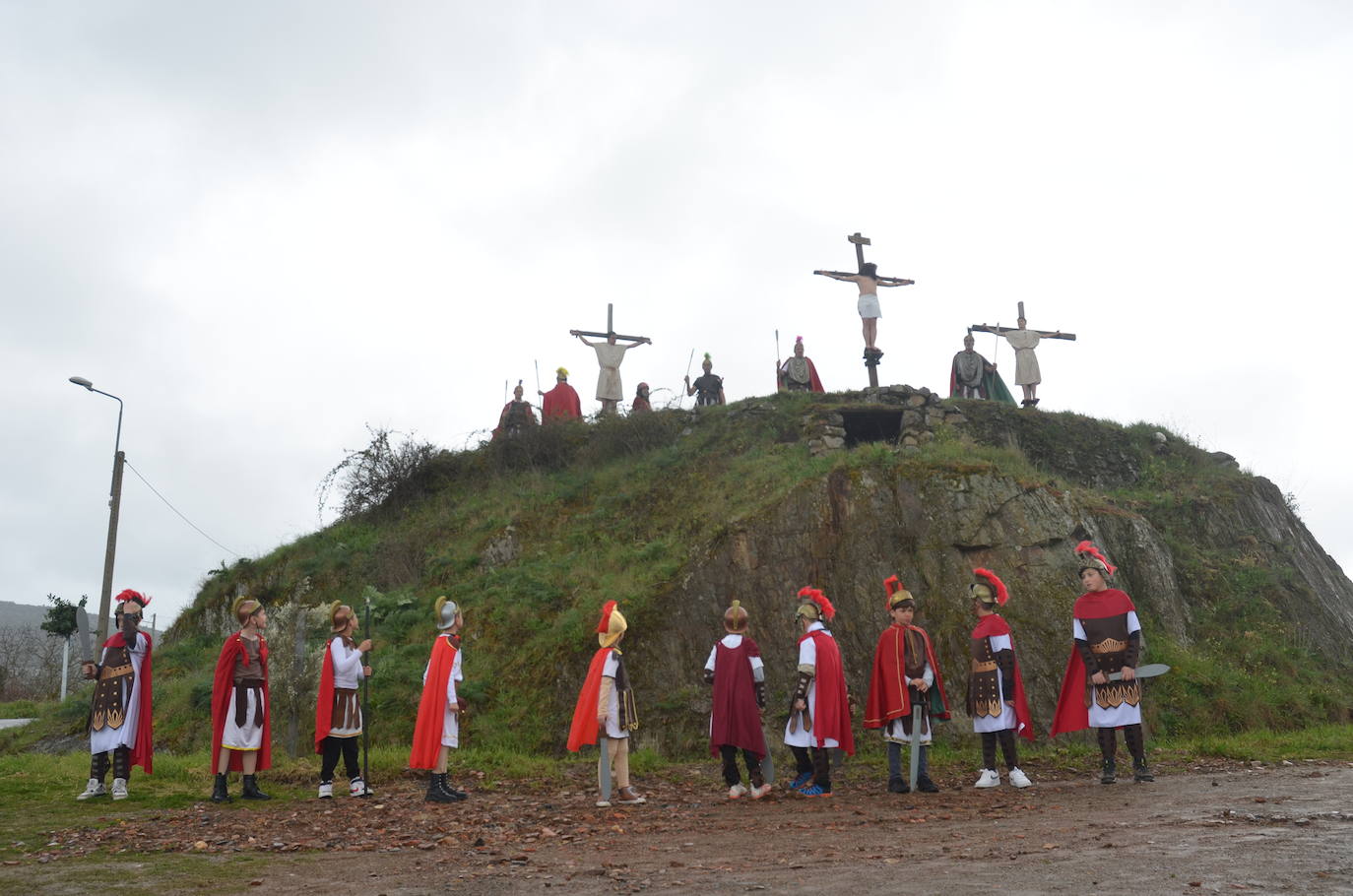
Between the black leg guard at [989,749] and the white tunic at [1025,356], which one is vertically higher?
the white tunic at [1025,356]

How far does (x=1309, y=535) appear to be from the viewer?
21547mm

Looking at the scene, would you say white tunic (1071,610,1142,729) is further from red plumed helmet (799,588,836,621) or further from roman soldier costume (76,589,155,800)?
roman soldier costume (76,589,155,800)

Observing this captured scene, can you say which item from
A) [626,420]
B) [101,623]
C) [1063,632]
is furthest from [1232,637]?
[101,623]

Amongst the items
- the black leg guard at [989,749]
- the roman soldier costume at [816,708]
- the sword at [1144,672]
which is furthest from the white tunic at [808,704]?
the sword at [1144,672]

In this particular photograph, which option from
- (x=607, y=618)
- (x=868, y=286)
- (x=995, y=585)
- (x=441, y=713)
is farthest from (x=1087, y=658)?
(x=868, y=286)

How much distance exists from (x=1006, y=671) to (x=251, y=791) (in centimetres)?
754

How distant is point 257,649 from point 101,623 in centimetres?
998

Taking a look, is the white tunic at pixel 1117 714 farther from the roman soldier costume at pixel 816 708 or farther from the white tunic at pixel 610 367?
the white tunic at pixel 610 367

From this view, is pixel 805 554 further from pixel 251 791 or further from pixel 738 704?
pixel 251 791

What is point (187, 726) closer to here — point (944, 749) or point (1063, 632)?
point (944, 749)

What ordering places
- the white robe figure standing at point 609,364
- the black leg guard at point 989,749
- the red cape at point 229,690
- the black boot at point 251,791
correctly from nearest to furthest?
the black boot at point 251,791
the black leg guard at point 989,749
the red cape at point 229,690
the white robe figure standing at point 609,364

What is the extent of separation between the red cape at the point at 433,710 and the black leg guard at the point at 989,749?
5322mm

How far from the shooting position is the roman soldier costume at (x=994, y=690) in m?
10.4

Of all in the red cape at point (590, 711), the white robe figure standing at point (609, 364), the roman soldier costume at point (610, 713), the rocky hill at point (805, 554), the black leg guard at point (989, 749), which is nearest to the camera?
the roman soldier costume at point (610, 713)
